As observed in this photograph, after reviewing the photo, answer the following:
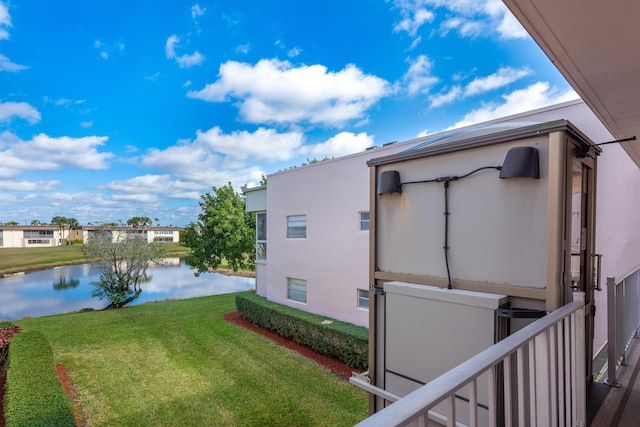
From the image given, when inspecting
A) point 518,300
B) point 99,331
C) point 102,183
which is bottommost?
point 99,331

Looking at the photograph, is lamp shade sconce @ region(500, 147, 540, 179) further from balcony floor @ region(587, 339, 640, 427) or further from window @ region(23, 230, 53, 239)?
window @ region(23, 230, 53, 239)

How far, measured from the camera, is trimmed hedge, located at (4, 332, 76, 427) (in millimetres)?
3865

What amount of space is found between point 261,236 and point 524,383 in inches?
440

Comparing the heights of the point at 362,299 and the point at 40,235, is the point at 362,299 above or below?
below

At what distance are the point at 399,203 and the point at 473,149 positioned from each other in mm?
680

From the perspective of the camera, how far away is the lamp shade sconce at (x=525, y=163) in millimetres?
1785

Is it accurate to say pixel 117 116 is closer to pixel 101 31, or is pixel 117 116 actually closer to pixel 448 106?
pixel 101 31

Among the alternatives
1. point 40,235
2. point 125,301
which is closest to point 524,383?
point 125,301

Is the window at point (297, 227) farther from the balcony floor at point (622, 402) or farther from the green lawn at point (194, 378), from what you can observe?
the balcony floor at point (622, 402)

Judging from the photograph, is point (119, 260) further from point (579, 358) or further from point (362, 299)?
point (579, 358)

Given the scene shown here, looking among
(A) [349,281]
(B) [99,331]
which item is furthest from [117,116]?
(A) [349,281]

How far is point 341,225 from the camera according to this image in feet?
26.5

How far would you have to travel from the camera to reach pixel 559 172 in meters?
1.73

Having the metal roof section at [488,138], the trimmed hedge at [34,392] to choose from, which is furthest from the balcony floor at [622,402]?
the trimmed hedge at [34,392]
